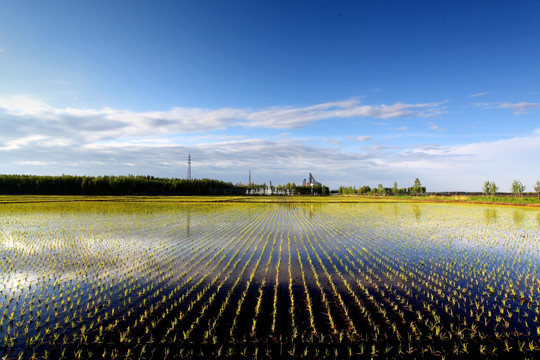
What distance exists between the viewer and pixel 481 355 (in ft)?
17.8

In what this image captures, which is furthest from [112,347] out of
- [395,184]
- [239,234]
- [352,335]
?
[395,184]

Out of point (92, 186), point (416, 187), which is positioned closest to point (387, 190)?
point (416, 187)

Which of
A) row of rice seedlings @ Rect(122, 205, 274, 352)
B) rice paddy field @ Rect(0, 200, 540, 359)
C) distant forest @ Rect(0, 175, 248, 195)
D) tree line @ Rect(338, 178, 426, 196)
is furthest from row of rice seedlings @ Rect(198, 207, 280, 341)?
tree line @ Rect(338, 178, 426, 196)

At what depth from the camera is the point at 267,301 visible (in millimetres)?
7840

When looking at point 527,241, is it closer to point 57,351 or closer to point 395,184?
point 57,351

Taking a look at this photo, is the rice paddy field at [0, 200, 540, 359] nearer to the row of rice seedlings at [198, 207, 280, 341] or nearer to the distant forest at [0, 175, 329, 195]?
the row of rice seedlings at [198, 207, 280, 341]

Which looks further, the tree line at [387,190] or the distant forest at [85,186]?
the tree line at [387,190]

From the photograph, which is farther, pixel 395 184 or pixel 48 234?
pixel 395 184

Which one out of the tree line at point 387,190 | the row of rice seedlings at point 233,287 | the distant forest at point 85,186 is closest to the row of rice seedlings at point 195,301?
the row of rice seedlings at point 233,287

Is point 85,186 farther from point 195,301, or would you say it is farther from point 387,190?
point 387,190

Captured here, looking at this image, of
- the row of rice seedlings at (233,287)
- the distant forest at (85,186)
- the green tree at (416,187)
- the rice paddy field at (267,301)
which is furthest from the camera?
the green tree at (416,187)

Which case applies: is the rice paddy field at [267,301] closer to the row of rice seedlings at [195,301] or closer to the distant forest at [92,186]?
the row of rice seedlings at [195,301]

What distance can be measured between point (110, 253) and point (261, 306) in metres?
10.2

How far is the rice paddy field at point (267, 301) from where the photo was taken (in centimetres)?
566
